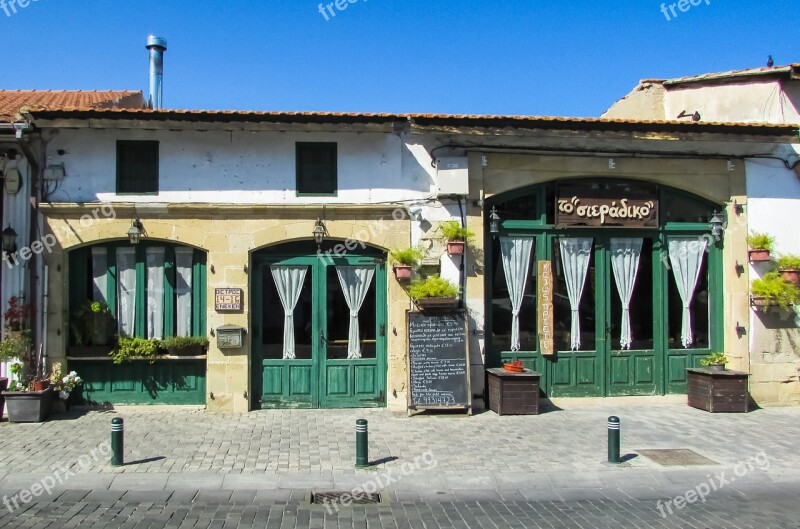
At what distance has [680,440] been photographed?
9070 millimetres

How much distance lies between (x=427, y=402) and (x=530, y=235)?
338 centimetres

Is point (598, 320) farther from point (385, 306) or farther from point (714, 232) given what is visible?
point (385, 306)

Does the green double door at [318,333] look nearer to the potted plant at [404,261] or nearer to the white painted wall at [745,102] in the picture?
the potted plant at [404,261]

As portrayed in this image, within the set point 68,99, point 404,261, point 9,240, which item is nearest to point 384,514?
point 404,261

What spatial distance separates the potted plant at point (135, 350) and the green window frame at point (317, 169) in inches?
135

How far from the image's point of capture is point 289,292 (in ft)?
35.8

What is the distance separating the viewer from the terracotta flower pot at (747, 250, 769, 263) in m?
11.2

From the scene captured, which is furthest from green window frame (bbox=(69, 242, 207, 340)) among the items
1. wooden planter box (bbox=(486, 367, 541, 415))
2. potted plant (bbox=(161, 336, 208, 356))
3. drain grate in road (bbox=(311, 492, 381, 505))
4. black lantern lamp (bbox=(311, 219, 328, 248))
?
wooden planter box (bbox=(486, 367, 541, 415))

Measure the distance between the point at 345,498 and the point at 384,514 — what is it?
2.07 feet

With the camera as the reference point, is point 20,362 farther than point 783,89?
No

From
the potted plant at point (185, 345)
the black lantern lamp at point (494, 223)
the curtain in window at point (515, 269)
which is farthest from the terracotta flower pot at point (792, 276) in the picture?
the potted plant at point (185, 345)

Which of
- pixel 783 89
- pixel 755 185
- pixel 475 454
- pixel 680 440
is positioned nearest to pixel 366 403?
pixel 475 454

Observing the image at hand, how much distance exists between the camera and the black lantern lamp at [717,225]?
38.1ft

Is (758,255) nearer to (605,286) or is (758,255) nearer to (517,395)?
(605,286)
